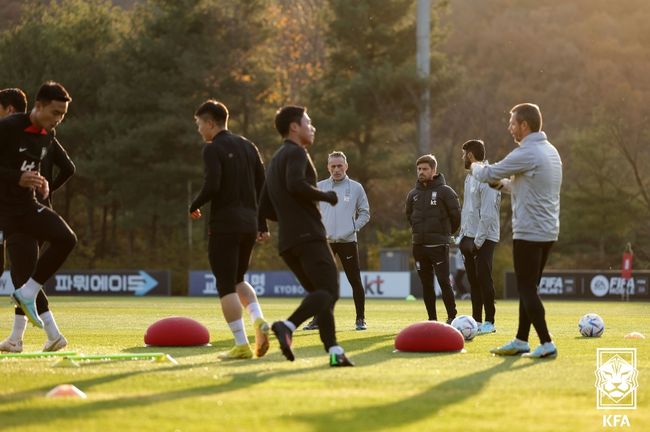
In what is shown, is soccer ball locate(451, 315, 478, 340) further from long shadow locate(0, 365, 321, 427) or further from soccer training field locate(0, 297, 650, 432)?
long shadow locate(0, 365, 321, 427)

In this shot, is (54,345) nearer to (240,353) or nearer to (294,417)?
(240,353)

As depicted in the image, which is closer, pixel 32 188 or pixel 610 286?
pixel 32 188

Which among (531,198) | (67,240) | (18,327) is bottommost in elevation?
(18,327)

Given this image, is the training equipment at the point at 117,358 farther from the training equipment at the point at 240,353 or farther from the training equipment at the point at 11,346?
Answer: the training equipment at the point at 11,346

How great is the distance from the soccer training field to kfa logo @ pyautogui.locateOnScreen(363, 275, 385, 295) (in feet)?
82.5

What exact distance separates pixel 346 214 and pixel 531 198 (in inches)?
223

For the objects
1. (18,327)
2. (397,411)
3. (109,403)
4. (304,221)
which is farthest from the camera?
(18,327)

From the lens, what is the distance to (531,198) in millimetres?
10688

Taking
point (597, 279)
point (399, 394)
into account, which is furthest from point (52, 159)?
point (597, 279)

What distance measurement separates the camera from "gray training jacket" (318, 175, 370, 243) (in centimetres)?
1612

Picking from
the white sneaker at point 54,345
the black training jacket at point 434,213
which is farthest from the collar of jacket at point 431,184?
the white sneaker at point 54,345

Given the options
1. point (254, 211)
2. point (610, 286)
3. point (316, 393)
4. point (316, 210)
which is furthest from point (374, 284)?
point (316, 393)

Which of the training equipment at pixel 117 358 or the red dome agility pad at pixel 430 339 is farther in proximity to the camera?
the red dome agility pad at pixel 430 339

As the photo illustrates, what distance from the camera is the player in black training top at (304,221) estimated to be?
9.43m
